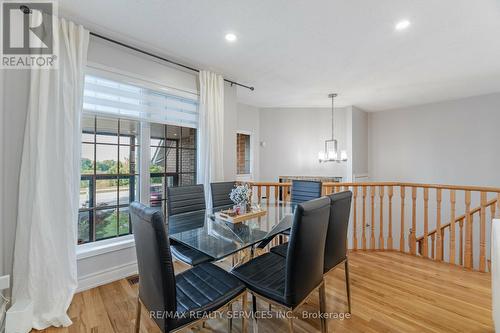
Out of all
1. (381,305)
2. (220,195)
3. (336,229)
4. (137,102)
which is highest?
(137,102)

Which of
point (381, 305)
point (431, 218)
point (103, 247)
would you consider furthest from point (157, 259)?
point (431, 218)

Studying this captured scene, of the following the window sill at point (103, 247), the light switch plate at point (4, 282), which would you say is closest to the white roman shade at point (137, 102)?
the window sill at point (103, 247)

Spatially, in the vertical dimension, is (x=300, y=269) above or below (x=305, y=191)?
below

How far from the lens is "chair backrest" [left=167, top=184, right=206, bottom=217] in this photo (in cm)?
245

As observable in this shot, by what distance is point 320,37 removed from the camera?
2.35m

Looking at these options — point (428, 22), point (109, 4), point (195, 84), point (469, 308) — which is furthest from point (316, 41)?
point (469, 308)

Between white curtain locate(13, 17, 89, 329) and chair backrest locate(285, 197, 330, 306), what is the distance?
1863mm

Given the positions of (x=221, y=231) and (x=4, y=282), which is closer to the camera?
(x=4, y=282)

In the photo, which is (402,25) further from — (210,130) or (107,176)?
(107,176)

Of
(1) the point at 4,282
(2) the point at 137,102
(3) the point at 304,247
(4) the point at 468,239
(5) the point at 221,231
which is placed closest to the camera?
(3) the point at 304,247

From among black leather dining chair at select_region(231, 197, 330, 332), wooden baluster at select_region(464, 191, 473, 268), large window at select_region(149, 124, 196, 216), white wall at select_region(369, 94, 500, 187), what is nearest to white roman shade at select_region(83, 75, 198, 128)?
large window at select_region(149, 124, 196, 216)

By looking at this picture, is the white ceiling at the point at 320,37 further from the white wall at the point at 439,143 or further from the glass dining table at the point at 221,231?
the glass dining table at the point at 221,231

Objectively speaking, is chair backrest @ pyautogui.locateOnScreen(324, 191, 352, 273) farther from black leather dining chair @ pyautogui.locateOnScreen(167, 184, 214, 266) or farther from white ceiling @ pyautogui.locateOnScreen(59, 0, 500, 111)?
white ceiling @ pyautogui.locateOnScreen(59, 0, 500, 111)

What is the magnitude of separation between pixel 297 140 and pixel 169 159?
3138 mm
